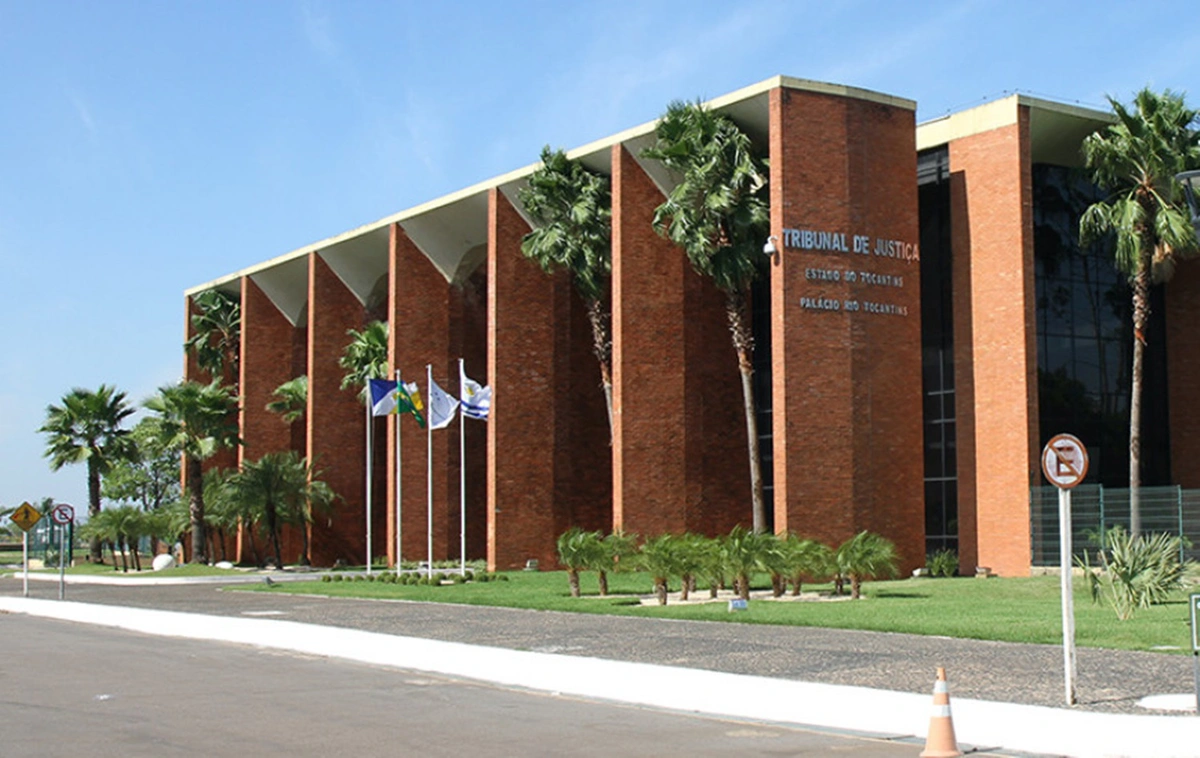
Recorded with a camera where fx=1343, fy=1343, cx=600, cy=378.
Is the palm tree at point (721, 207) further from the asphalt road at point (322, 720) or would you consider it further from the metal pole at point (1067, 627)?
the metal pole at point (1067, 627)

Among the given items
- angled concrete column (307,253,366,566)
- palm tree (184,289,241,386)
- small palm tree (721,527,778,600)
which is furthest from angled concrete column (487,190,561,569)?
palm tree (184,289,241,386)

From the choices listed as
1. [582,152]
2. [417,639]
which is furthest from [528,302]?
[417,639]

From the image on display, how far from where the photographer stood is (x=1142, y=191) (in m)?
33.7

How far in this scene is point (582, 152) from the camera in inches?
1609

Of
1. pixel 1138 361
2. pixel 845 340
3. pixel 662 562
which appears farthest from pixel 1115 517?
pixel 662 562

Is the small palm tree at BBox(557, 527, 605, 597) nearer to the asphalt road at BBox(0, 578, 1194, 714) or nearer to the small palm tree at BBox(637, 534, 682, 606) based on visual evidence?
the small palm tree at BBox(637, 534, 682, 606)

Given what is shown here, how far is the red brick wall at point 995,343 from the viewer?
33.2 m

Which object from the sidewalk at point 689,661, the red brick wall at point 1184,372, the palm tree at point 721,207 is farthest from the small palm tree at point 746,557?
the red brick wall at point 1184,372

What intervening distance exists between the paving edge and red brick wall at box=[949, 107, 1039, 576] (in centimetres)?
1821

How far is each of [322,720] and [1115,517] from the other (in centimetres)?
2537

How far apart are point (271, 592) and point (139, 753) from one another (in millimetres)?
26991

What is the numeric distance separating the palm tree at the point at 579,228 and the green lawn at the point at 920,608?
938 cm

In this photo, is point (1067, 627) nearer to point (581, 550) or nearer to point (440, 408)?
point (581, 550)

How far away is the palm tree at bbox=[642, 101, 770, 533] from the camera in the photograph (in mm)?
35281
